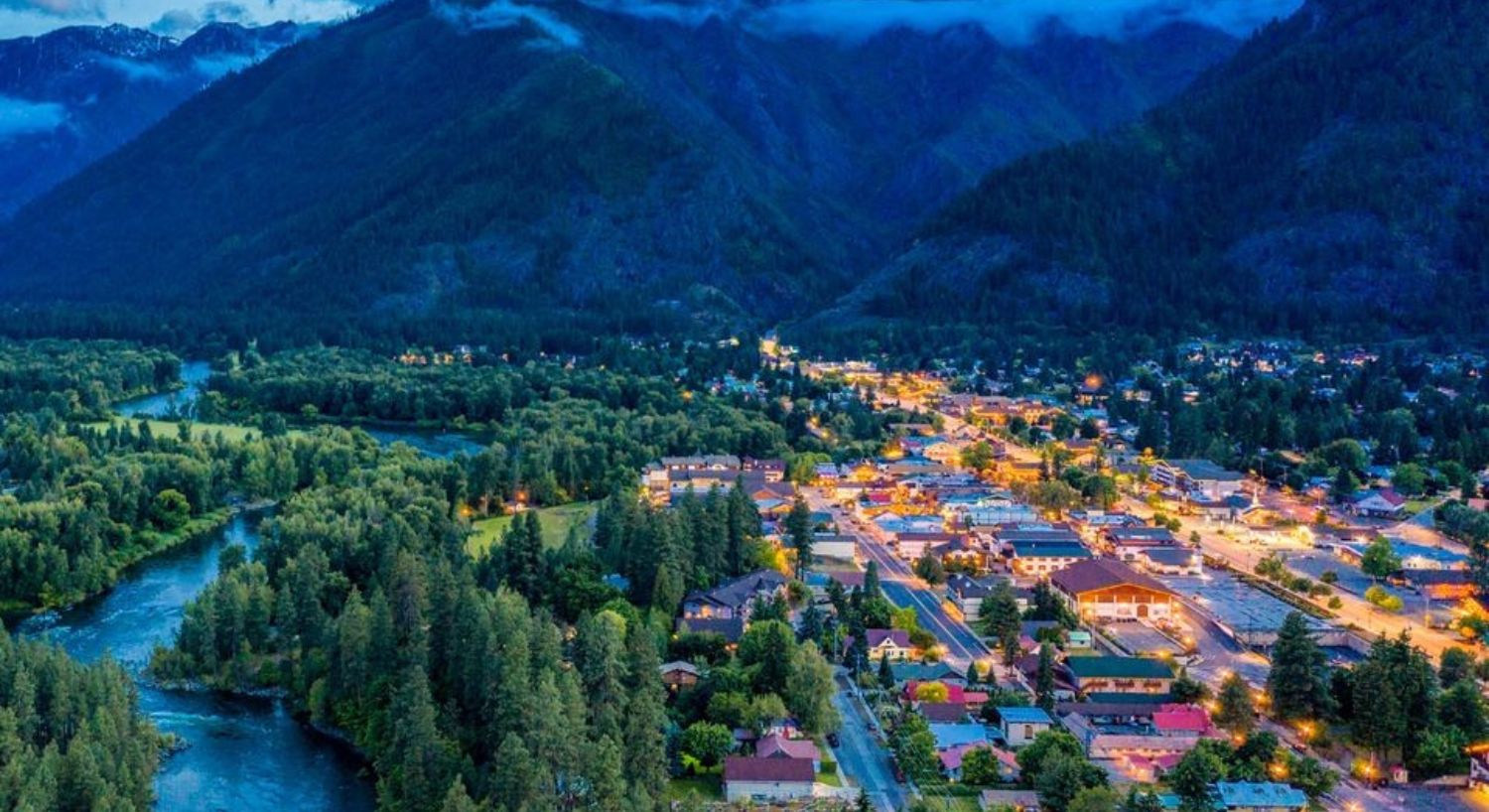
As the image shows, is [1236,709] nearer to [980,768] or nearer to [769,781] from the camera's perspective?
[980,768]

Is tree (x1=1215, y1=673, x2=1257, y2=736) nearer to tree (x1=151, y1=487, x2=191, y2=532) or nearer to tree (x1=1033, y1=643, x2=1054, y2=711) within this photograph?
tree (x1=1033, y1=643, x2=1054, y2=711)

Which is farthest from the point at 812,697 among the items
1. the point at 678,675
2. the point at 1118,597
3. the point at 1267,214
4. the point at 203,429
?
the point at 1267,214

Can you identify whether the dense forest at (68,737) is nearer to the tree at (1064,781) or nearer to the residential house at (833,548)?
the tree at (1064,781)

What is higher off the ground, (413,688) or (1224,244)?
(1224,244)

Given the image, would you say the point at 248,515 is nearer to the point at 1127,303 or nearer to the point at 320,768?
the point at 320,768

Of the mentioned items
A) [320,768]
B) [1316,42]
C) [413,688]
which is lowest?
[320,768]

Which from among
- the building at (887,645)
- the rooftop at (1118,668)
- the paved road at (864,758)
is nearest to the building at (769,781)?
the paved road at (864,758)

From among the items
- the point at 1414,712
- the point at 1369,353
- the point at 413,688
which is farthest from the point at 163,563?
the point at 1369,353
